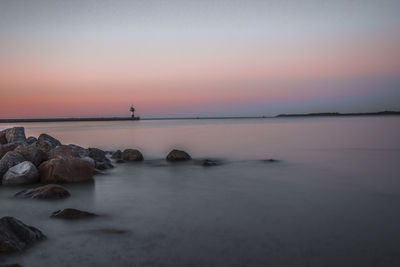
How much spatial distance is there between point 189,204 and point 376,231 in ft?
13.1

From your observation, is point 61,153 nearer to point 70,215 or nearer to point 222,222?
point 70,215

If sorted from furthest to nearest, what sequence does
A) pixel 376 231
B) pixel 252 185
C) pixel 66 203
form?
pixel 252 185
pixel 66 203
pixel 376 231

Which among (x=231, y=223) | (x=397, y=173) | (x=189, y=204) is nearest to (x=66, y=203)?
(x=189, y=204)

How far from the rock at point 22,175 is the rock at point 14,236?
4.94 meters

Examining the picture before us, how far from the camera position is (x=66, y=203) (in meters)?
7.21

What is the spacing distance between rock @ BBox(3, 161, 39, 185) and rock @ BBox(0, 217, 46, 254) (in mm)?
4943

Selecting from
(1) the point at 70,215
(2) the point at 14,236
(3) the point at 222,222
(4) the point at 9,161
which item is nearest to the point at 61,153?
(4) the point at 9,161

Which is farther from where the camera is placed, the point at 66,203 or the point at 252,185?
the point at 252,185

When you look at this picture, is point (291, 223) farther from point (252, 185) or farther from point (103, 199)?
point (103, 199)

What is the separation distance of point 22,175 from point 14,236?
532cm

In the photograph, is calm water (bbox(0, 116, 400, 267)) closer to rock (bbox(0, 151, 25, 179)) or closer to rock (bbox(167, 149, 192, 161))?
rock (bbox(0, 151, 25, 179))

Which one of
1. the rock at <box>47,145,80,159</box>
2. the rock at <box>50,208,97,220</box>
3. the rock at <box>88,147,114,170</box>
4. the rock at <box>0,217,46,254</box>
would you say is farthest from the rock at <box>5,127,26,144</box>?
the rock at <box>0,217,46,254</box>

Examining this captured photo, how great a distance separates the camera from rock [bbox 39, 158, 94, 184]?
30.7 feet

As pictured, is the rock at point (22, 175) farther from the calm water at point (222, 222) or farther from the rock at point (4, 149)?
the rock at point (4, 149)
